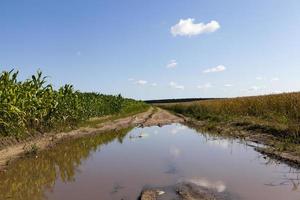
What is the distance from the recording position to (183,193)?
7.05 m

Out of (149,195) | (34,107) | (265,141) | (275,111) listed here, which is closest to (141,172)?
(149,195)

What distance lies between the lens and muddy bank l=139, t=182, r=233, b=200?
676cm

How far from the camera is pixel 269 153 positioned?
11.0 m

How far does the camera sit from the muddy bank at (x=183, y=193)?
6.76 m

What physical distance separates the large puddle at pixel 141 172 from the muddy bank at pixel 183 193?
9.0 inches

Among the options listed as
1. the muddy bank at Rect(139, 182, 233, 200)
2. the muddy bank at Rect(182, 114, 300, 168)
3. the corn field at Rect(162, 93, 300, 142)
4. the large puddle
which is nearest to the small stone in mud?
the muddy bank at Rect(139, 182, 233, 200)

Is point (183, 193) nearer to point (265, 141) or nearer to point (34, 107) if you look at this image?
point (265, 141)

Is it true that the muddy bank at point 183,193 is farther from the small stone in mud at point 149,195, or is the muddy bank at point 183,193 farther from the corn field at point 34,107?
the corn field at point 34,107

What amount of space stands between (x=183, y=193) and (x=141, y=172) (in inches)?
104

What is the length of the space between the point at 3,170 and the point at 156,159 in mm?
4171

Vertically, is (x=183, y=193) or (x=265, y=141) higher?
(x=265, y=141)

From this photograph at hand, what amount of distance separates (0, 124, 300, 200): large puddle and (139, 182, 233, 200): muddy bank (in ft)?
0.75

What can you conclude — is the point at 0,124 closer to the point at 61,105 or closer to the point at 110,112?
the point at 61,105

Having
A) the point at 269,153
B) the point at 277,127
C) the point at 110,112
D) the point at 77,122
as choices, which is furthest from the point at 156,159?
the point at 110,112
